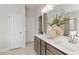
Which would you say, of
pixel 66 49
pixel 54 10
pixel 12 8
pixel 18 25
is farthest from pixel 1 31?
pixel 66 49

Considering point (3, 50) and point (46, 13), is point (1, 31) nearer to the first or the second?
point (3, 50)

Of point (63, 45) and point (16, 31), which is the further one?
point (16, 31)

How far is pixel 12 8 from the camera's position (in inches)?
76.7

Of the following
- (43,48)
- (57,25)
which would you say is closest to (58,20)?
(57,25)

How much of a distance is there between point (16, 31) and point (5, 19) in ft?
0.86

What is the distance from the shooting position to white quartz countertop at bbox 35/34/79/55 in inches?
69.5

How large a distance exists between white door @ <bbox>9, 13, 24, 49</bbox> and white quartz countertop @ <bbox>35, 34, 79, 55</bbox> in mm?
274

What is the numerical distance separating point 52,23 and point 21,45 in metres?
0.62

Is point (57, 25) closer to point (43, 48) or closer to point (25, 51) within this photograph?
point (43, 48)

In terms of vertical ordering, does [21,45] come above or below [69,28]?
below

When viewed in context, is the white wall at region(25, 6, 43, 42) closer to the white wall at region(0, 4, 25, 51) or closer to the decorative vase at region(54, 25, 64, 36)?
the white wall at region(0, 4, 25, 51)

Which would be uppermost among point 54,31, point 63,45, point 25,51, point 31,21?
point 31,21

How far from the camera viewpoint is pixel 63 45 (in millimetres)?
1880

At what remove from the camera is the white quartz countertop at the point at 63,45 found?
1765 millimetres
